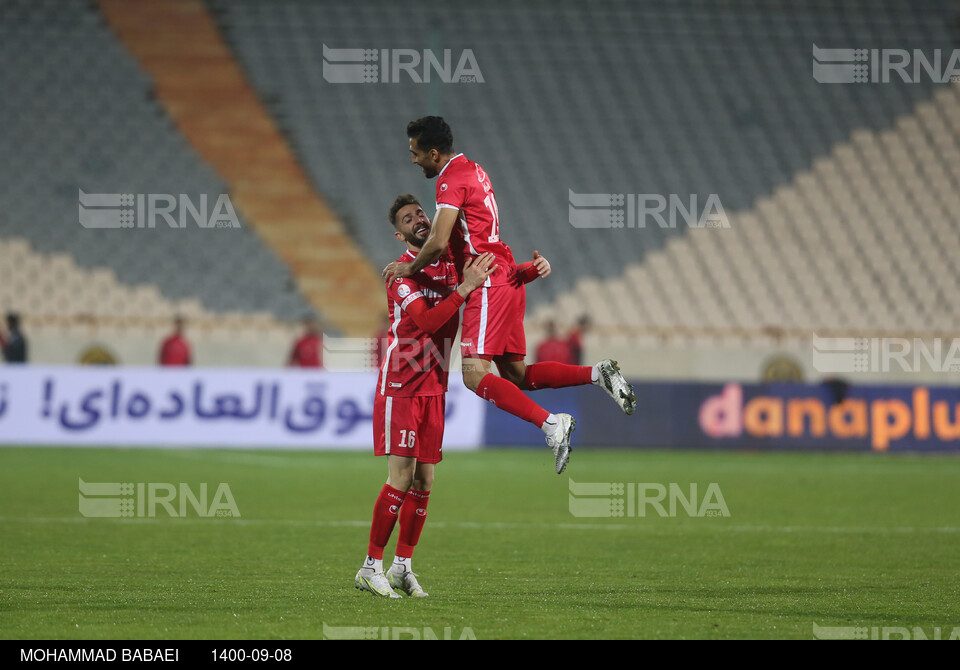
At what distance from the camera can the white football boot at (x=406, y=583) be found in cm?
606

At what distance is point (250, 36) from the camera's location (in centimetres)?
2442

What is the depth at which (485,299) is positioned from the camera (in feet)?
21.9

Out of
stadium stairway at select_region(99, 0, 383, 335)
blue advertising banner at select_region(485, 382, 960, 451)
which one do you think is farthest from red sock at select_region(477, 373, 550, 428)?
stadium stairway at select_region(99, 0, 383, 335)

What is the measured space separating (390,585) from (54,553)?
7.88 ft

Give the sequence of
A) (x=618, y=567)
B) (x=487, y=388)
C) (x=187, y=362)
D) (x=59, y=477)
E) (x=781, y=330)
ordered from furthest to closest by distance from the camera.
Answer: (x=781, y=330) < (x=187, y=362) < (x=59, y=477) < (x=618, y=567) < (x=487, y=388)

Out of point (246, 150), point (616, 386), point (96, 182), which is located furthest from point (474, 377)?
point (96, 182)

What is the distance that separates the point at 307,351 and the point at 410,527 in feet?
45.1

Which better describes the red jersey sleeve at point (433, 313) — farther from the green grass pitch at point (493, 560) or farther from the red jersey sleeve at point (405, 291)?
the green grass pitch at point (493, 560)

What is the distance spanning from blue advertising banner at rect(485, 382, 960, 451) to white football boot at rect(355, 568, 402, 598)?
11.4m

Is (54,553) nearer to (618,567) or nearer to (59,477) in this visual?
(618,567)

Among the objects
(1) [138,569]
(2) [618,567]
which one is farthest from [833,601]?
(1) [138,569]

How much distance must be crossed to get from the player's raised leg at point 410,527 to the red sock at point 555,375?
77 centimetres

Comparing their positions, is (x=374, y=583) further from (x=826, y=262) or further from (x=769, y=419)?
(x=826, y=262)

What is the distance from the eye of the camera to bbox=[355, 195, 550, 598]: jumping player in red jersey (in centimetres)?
616
